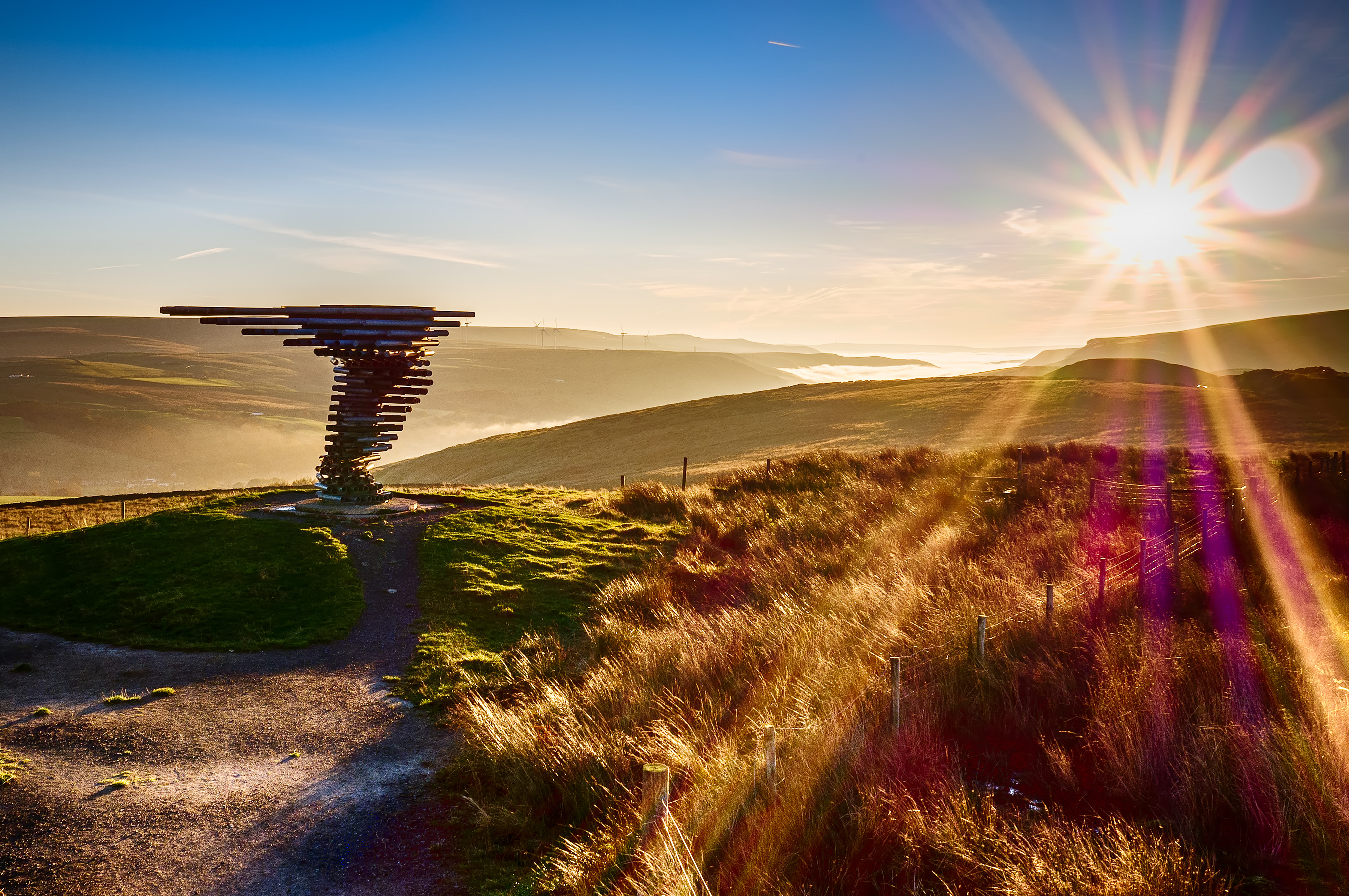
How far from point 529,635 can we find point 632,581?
103 inches

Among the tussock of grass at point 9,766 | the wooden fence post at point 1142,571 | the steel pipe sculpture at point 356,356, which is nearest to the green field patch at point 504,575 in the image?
the steel pipe sculpture at point 356,356

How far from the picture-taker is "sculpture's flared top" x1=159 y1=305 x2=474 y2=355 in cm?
1906

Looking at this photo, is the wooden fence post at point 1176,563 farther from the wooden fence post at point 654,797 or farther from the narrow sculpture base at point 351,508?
the narrow sculpture base at point 351,508

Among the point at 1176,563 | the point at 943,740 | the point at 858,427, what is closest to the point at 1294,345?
the point at 858,427

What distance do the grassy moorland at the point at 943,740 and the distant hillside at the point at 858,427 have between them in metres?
29.4

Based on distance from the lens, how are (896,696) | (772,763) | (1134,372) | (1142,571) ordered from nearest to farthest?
(772,763), (896,696), (1142,571), (1134,372)

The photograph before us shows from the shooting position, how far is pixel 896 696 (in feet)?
19.8

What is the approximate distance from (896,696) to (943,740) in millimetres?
572

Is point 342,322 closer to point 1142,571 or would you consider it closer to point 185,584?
point 185,584

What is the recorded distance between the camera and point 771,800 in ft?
17.4

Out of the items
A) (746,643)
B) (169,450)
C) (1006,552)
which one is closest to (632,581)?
(746,643)

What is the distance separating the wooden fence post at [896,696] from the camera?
591 centimetres

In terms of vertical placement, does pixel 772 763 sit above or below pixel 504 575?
above

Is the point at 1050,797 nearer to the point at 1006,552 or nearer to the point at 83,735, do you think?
the point at 1006,552
